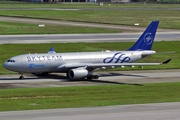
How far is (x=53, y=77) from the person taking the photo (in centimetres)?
6225

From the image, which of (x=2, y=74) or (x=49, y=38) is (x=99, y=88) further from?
(x=49, y=38)

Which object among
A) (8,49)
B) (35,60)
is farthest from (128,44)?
(35,60)

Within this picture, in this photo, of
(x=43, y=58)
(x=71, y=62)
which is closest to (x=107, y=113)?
(x=43, y=58)

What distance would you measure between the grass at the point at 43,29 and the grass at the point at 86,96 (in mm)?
56788

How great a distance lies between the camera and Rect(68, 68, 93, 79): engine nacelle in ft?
195

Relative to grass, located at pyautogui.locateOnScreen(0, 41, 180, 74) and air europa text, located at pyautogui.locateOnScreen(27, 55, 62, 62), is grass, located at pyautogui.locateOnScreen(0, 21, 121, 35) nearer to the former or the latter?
grass, located at pyautogui.locateOnScreen(0, 41, 180, 74)

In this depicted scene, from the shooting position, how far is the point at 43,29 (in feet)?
375

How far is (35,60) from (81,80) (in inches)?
209

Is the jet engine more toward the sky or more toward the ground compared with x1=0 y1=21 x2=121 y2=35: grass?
more toward the ground

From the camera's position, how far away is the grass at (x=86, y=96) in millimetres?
44219

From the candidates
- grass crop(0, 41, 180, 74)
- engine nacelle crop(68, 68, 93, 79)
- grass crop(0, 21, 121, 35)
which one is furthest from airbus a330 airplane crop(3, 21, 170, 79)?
grass crop(0, 21, 121, 35)

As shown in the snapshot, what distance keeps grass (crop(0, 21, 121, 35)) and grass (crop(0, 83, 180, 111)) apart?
186 ft

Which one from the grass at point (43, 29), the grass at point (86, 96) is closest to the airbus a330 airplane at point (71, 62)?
the grass at point (86, 96)

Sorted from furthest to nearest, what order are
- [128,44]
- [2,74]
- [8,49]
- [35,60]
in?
[128,44], [8,49], [2,74], [35,60]
